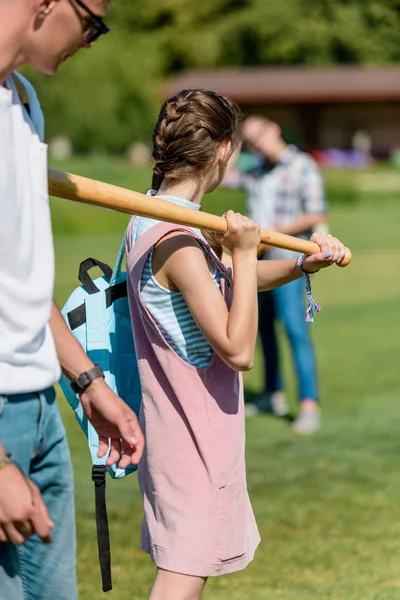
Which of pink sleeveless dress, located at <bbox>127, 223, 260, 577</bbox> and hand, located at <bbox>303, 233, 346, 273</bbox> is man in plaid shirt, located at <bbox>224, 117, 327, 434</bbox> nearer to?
hand, located at <bbox>303, 233, 346, 273</bbox>

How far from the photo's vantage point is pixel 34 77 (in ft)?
149

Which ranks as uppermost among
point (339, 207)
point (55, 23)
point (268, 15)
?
point (268, 15)

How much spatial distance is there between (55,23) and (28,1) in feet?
0.24

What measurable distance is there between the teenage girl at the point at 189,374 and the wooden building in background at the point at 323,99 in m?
48.2

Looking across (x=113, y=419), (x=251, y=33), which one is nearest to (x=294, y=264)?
(x=113, y=419)

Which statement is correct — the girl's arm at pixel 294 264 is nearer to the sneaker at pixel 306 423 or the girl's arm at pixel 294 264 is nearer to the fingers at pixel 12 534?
the fingers at pixel 12 534

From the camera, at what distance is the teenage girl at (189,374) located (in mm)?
3012

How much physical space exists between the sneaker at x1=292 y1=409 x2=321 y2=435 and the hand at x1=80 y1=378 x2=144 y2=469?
4.88m

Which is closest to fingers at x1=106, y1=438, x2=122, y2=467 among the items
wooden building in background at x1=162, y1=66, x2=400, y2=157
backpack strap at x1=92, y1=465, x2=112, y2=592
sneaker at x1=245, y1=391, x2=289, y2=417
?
backpack strap at x1=92, y1=465, x2=112, y2=592

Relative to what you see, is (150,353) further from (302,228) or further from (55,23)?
(302,228)

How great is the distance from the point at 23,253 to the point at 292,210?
5.66 metres

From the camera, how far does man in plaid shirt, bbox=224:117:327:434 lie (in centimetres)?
753

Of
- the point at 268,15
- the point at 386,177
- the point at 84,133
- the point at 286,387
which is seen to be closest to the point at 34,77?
the point at 84,133

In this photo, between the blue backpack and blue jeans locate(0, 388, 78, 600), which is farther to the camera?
the blue backpack
